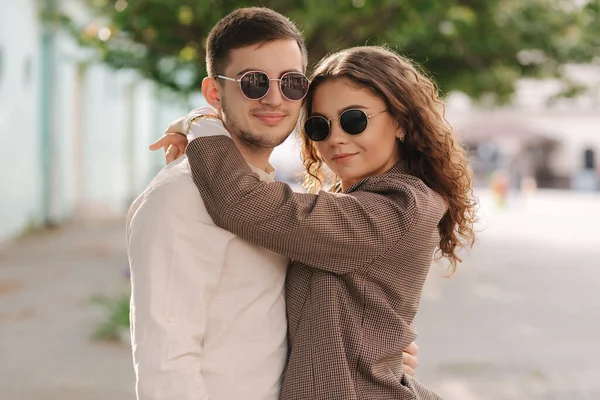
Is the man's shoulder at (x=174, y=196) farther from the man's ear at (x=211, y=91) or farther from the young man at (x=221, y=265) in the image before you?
the man's ear at (x=211, y=91)

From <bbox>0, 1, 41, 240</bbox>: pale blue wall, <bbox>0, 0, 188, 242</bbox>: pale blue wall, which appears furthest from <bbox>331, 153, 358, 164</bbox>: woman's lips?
<bbox>0, 1, 41, 240</bbox>: pale blue wall

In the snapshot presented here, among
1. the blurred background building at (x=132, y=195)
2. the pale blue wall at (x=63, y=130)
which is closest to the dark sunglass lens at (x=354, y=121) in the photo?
the blurred background building at (x=132, y=195)

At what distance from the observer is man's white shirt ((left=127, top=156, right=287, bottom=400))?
1914mm

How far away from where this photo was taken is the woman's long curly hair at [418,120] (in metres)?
2.33

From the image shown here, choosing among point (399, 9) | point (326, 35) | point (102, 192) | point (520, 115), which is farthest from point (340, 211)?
point (520, 115)

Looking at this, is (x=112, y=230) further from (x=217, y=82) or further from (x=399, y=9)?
(x=217, y=82)

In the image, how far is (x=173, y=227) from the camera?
1.94 metres

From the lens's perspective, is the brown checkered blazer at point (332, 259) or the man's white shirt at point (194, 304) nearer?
the man's white shirt at point (194, 304)

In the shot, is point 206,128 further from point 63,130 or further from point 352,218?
point 63,130

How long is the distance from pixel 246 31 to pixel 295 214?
49cm

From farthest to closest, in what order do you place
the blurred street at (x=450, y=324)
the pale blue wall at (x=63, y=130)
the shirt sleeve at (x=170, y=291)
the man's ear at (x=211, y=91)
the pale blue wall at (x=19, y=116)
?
1. the pale blue wall at (x=63, y=130)
2. the pale blue wall at (x=19, y=116)
3. the blurred street at (x=450, y=324)
4. the man's ear at (x=211, y=91)
5. the shirt sleeve at (x=170, y=291)

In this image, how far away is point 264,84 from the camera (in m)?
2.12

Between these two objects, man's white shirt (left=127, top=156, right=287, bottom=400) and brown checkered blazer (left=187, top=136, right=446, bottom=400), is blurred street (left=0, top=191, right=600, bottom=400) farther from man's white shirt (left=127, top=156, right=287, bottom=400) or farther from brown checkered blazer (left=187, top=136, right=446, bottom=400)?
man's white shirt (left=127, top=156, right=287, bottom=400)

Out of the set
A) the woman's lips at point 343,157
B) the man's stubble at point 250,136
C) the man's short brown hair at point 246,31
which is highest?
the man's short brown hair at point 246,31
